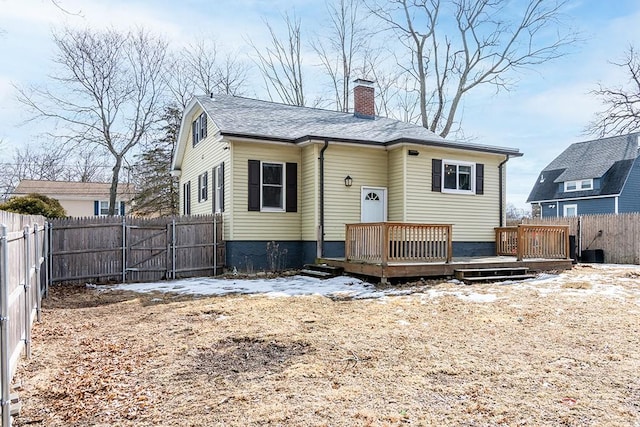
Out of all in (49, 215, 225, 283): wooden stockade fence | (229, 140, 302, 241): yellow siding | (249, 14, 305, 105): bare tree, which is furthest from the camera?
(249, 14, 305, 105): bare tree

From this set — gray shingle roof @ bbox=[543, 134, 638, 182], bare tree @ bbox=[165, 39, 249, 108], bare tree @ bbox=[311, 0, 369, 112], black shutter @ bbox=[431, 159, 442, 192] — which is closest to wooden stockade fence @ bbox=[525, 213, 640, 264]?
black shutter @ bbox=[431, 159, 442, 192]

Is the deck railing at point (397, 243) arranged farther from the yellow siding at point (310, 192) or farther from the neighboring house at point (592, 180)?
the neighboring house at point (592, 180)

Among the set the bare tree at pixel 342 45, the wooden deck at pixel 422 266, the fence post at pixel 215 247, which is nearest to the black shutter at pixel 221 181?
the fence post at pixel 215 247

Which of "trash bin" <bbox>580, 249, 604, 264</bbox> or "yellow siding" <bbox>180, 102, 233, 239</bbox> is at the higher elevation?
"yellow siding" <bbox>180, 102, 233, 239</bbox>

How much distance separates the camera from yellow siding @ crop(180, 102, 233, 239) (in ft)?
41.7

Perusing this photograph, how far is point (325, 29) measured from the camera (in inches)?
1056

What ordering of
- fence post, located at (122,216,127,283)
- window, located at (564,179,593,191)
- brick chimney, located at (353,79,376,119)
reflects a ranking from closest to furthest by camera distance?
fence post, located at (122,216,127,283) → brick chimney, located at (353,79,376,119) → window, located at (564,179,593,191)

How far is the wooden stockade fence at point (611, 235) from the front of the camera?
52.1ft

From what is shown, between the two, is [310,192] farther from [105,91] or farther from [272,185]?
[105,91]

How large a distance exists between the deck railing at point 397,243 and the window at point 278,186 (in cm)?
248

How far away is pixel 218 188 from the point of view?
1358cm

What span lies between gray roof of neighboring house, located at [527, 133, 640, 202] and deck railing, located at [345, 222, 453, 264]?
1978 cm

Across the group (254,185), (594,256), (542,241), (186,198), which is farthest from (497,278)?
(186,198)

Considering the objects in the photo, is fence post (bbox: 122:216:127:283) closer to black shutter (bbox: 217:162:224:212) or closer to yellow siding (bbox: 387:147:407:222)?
black shutter (bbox: 217:162:224:212)
